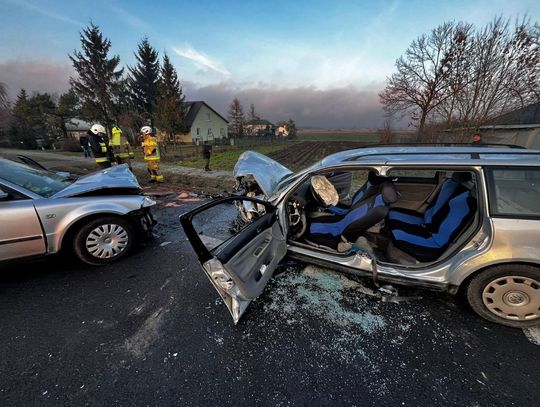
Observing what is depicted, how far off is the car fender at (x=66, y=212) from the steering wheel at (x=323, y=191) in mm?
2581

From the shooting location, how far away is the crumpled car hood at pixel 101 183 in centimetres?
301

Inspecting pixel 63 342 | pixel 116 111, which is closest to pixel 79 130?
pixel 116 111

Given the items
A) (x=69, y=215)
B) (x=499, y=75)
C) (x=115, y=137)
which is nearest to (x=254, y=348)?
(x=69, y=215)

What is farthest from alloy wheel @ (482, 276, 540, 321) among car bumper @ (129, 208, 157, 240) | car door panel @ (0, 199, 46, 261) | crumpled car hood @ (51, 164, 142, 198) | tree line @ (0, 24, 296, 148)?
tree line @ (0, 24, 296, 148)

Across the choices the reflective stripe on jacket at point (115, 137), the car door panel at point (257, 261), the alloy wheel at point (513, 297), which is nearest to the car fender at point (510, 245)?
the alloy wheel at point (513, 297)

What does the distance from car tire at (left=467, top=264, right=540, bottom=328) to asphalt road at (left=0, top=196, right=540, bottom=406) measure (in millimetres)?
128

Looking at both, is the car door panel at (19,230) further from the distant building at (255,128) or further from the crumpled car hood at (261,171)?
the distant building at (255,128)

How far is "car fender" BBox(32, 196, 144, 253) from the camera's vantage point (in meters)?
2.73

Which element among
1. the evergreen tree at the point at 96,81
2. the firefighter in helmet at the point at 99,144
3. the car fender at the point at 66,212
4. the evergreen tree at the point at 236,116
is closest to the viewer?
the car fender at the point at 66,212

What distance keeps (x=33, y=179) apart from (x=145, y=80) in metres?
35.4

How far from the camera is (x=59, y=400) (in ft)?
5.32

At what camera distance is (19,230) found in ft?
8.50

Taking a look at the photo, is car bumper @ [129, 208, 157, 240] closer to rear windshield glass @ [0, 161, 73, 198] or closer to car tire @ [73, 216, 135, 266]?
car tire @ [73, 216, 135, 266]

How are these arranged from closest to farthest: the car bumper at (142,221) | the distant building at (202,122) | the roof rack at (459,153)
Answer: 1. the roof rack at (459,153)
2. the car bumper at (142,221)
3. the distant building at (202,122)
